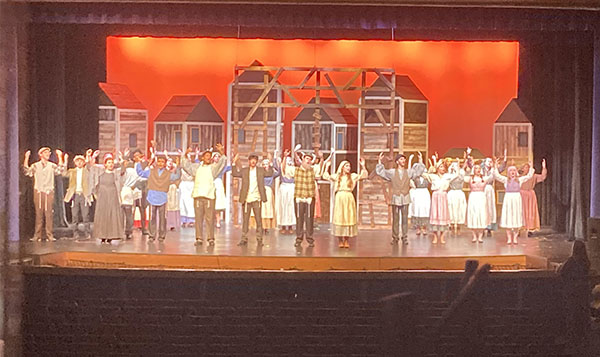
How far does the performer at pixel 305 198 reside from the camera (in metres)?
8.89

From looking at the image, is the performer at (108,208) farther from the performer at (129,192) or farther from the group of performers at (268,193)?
the performer at (129,192)

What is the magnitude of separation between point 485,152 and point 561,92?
1.01m

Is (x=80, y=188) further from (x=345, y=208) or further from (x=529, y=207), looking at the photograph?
(x=529, y=207)

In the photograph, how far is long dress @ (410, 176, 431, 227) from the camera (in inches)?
366

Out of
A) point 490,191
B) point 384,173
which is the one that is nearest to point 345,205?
point 384,173

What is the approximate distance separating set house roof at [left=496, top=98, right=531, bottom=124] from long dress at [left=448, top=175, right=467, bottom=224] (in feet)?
2.56

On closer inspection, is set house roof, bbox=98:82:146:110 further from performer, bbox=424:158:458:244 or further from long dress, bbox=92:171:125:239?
performer, bbox=424:158:458:244

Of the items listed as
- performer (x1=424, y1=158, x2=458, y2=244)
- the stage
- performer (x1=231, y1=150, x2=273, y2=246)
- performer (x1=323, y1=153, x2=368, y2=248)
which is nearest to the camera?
the stage

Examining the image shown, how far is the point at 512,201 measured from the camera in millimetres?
9273

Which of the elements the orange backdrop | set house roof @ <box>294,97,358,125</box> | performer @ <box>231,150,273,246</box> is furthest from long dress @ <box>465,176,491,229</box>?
performer @ <box>231,150,273,246</box>

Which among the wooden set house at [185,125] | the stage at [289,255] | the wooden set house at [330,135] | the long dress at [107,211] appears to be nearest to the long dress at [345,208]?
the stage at [289,255]

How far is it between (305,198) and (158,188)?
147 centimetres

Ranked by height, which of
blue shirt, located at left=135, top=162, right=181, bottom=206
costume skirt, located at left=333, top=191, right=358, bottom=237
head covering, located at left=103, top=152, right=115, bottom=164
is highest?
head covering, located at left=103, top=152, right=115, bottom=164

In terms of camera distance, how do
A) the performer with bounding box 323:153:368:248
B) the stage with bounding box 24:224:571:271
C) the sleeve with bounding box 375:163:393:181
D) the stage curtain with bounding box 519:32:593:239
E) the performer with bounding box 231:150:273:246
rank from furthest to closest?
the stage curtain with bounding box 519:32:593:239 → the sleeve with bounding box 375:163:393:181 → the performer with bounding box 231:150:273:246 → the performer with bounding box 323:153:368:248 → the stage with bounding box 24:224:571:271
